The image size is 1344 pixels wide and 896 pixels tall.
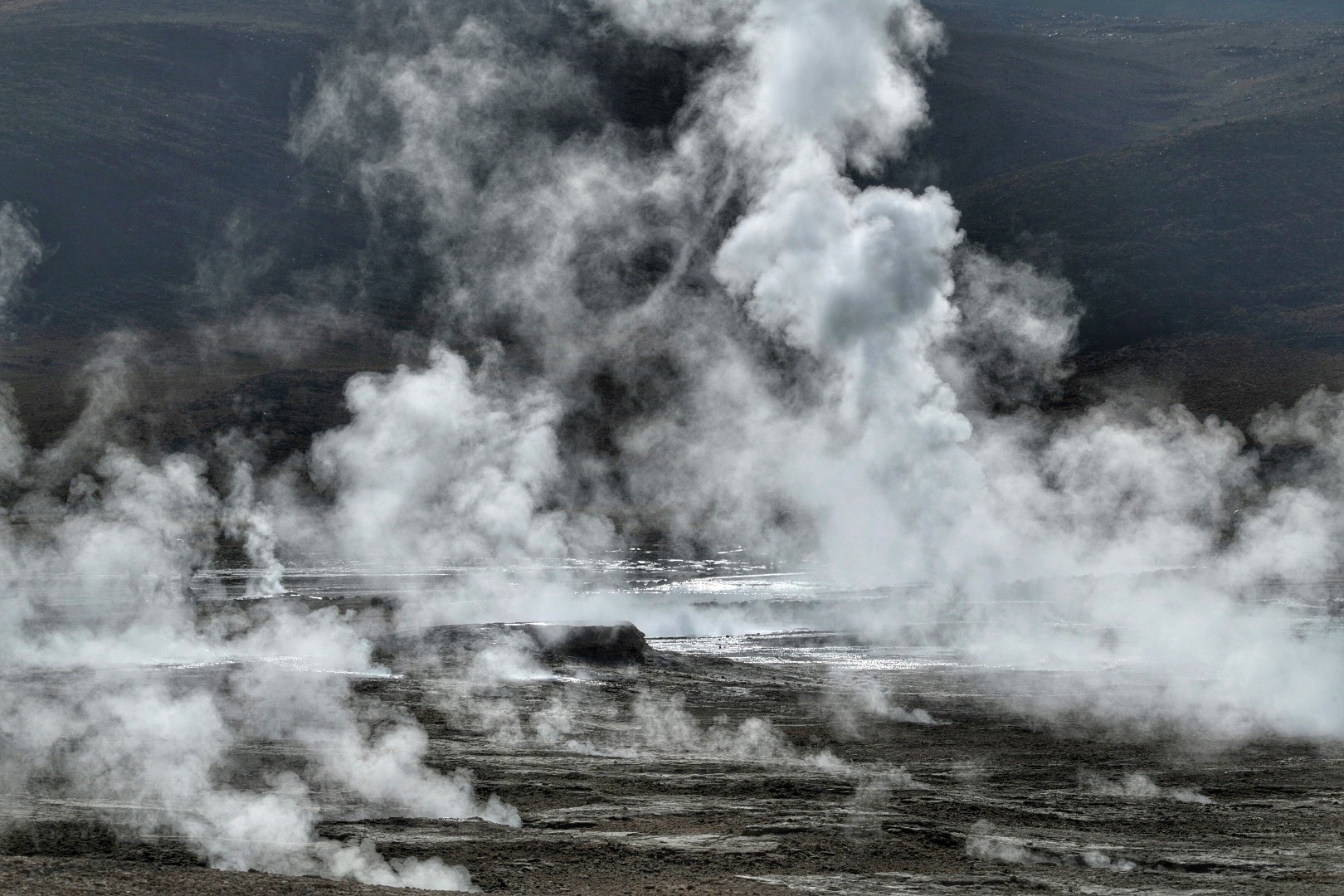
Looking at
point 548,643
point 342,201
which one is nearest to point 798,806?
point 548,643

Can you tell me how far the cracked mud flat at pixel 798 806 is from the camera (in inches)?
439

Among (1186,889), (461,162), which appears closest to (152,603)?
(1186,889)

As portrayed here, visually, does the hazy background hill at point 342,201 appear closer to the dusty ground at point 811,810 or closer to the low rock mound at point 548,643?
the low rock mound at point 548,643

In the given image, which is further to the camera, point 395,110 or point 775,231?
point 395,110

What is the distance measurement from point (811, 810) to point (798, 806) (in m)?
0.17

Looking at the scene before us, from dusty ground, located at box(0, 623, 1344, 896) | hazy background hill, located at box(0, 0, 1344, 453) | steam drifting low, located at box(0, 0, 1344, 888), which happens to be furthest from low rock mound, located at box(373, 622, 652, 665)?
hazy background hill, located at box(0, 0, 1344, 453)

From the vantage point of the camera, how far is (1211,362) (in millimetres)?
68875

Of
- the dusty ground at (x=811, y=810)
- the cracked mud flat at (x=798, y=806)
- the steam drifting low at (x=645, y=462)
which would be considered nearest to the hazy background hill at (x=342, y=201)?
the steam drifting low at (x=645, y=462)

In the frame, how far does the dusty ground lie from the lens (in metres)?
11.1

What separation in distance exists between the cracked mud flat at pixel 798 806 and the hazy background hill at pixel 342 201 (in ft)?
139

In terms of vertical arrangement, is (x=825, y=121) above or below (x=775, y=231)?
above

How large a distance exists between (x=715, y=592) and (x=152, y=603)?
600 inches

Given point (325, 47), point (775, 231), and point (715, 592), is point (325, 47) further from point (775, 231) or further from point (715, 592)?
point (715, 592)

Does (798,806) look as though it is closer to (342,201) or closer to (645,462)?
(645,462)
